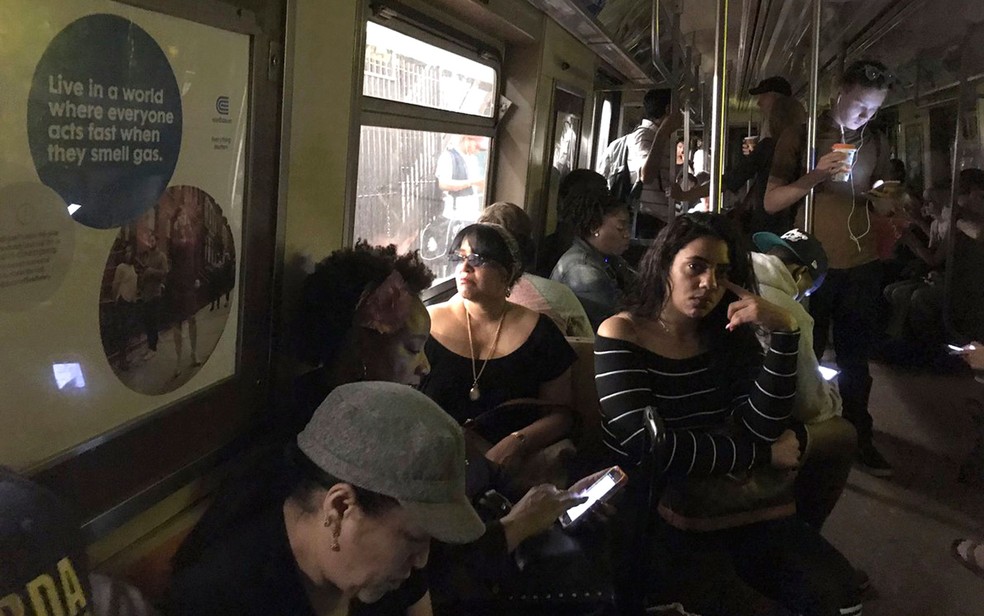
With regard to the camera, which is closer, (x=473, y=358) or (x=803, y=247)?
(x=473, y=358)

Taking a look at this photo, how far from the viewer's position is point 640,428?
199cm

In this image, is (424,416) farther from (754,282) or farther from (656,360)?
(754,282)

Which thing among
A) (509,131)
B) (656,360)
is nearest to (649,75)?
(509,131)

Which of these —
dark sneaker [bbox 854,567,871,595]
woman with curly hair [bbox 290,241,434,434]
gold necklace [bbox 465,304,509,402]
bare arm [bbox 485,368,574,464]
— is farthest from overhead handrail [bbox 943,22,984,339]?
woman with curly hair [bbox 290,241,434,434]

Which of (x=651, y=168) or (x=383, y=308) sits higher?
(x=651, y=168)

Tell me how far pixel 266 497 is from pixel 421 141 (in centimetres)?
208

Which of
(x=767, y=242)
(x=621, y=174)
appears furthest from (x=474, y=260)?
(x=621, y=174)

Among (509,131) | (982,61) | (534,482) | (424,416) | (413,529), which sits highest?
(982,61)

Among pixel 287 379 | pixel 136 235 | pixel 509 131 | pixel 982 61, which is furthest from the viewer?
pixel 982 61

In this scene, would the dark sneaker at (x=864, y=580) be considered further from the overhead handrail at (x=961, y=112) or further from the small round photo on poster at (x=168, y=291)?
the overhead handrail at (x=961, y=112)

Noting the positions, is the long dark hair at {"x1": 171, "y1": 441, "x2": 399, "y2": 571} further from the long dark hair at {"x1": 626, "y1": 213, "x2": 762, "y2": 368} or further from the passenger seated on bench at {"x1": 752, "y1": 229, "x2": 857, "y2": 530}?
the passenger seated on bench at {"x1": 752, "y1": 229, "x2": 857, "y2": 530}

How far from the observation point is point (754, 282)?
2.40 metres

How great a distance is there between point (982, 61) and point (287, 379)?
5.09m

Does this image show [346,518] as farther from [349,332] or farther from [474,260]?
[474,260]
